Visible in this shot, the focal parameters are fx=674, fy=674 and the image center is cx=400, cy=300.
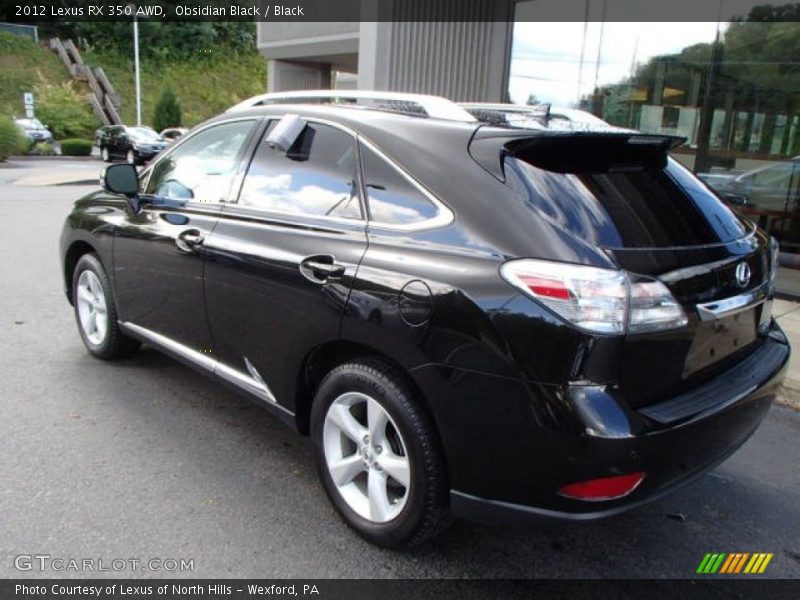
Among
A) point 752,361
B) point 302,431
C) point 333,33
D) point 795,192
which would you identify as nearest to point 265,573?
point 302,431

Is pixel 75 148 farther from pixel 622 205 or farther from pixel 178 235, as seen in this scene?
pixel 622 205

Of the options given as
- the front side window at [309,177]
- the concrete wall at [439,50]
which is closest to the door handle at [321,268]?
the front side window at [309,177]

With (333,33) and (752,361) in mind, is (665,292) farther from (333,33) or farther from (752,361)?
(333,33)

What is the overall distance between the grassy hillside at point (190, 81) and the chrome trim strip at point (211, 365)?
43586 millimetres

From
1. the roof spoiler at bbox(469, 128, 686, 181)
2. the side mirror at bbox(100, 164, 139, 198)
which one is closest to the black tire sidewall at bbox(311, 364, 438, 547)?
the roof spoiler at bbox(469, 128, 686, 181)

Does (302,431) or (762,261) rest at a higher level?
(762,261)

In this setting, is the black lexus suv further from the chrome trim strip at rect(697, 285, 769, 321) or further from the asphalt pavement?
the asphalt pavement

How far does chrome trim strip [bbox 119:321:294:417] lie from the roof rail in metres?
1.35

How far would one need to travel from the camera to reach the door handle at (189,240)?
3424mm

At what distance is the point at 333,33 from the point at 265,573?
13.0 metres

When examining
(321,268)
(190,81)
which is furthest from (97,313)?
(190,81)

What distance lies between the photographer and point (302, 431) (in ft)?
10.0

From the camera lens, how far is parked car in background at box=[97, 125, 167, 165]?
28.0 meters

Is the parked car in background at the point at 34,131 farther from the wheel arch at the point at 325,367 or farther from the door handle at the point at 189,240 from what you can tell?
the wheel arch at the point at 325,367
